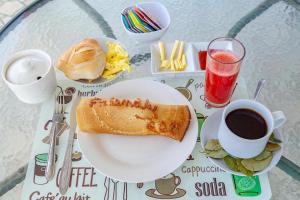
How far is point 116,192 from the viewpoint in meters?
0.77

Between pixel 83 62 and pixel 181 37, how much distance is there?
0.34 m

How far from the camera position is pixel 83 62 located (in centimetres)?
93

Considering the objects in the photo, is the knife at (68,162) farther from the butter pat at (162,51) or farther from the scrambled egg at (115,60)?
the butter pat at (162,51)

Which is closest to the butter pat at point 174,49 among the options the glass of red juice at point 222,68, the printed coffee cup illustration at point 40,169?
the glass of red juice at point 222,68

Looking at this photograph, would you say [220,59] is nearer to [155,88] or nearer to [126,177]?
[155,88]

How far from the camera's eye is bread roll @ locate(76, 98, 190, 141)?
81cm

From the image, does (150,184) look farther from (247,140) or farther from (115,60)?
(115,60)

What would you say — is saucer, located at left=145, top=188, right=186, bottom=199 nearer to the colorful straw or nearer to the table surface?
the table surface

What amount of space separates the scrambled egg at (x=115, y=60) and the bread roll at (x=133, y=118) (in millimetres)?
150

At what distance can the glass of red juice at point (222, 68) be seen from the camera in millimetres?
851

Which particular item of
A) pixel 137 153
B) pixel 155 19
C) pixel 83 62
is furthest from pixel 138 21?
pixel 137 153

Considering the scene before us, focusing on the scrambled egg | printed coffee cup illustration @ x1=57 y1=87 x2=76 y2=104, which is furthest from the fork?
the scrambled egg

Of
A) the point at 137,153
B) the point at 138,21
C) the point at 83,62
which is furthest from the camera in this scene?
the point at 138,21

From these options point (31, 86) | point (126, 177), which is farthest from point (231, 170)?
point (31, 86)
